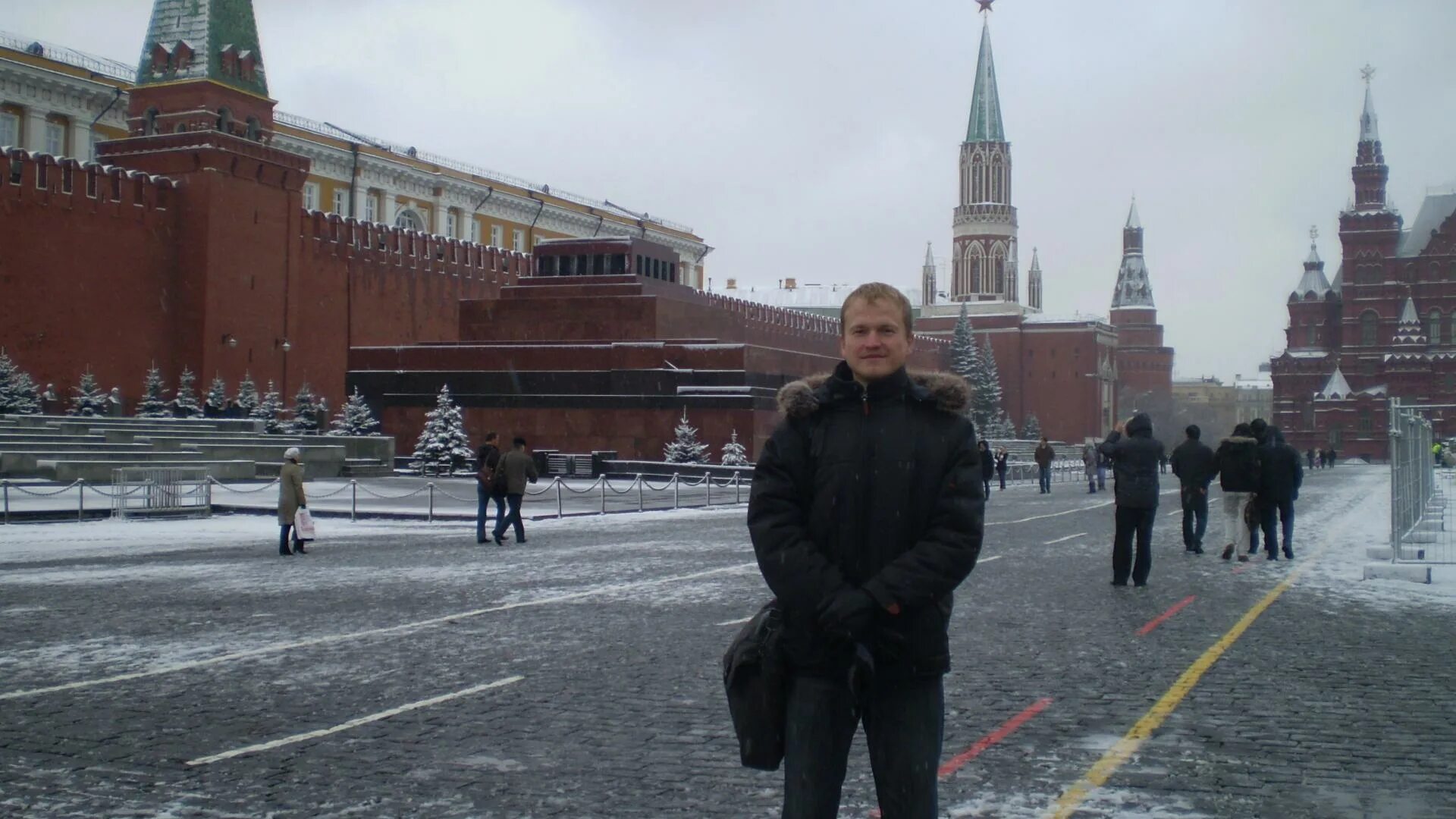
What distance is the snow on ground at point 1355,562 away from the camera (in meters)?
11.5

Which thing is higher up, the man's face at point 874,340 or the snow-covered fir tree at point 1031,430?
the snow-covered fir tree at point 1031,430

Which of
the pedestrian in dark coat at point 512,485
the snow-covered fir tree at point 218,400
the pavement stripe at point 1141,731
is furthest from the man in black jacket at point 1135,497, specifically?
the snow-covered fir tree at point 218,400

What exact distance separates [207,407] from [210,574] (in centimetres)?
2522

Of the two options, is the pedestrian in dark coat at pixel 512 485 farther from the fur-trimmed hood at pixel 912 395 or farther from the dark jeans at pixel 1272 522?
the fur-trimmed hood at pixel 912 395

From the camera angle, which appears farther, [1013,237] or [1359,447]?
[1013,237]

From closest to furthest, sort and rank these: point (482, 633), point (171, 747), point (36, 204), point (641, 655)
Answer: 1. point (171, 747)
2. point (641, 655)
3. point (482, 633)
4. point (36, 204)

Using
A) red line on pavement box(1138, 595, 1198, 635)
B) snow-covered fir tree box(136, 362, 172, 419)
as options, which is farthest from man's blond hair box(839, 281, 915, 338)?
snow-covered fir tree box(136, 362, 172, 419)

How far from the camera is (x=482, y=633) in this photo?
29.6ft

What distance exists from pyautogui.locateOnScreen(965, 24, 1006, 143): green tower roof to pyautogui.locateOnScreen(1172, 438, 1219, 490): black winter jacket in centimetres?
9981

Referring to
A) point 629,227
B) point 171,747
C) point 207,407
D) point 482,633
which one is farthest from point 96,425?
point 629,227

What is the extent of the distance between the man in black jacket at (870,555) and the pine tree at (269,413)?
3430 cm

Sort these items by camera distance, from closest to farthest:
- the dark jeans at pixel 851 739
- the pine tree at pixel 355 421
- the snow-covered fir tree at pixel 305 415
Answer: the dark jeans at pixel 851 739 < the snow-covered fir tree at pixel 305 415 < the pine tree at pixel 355 421

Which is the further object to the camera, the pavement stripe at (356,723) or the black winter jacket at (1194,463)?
the black winter jacket at (1194,463)

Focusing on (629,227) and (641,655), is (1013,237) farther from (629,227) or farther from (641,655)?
(641,655)
